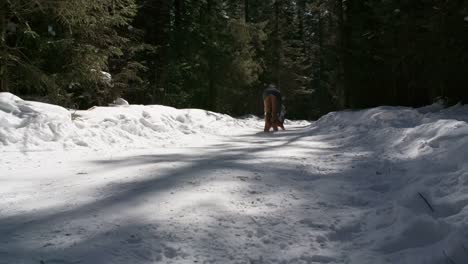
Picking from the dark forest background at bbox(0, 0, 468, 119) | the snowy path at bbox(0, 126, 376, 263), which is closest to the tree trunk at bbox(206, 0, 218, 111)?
the dark forest background at bbox(0, 0, 468, 119)

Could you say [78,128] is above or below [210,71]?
below

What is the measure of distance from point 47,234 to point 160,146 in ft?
18.7

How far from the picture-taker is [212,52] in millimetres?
28438

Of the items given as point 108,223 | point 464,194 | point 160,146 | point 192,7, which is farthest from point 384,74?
point 108,223

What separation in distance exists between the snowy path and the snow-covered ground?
1 centimetres

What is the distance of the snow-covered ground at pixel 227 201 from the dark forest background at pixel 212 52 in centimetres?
300

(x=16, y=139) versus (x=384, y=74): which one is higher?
(x=384, y=74)

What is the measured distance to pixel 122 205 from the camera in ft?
12.3

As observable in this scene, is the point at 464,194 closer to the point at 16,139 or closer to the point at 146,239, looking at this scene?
the point at 146,239

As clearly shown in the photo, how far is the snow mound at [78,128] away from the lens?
711cm

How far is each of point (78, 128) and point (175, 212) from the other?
18.3ft

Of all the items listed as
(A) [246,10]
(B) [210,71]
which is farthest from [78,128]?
(A) [246,10]

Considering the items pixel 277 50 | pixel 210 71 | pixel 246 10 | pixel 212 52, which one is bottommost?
pixel 210 71

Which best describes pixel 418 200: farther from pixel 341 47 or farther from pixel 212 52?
pixel 212 52
